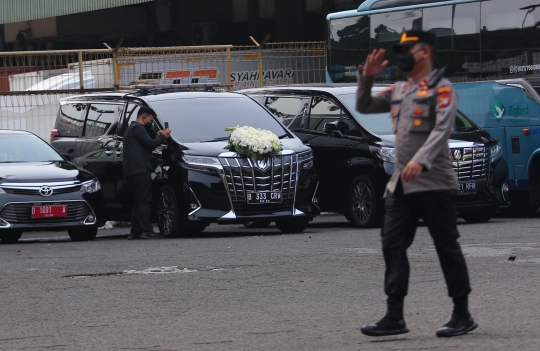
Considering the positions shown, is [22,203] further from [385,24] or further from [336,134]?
[385,24]

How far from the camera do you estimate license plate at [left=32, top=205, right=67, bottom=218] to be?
13.9 m

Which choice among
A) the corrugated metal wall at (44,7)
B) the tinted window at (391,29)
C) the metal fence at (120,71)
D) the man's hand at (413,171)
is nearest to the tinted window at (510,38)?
the tinted window at (391,29)

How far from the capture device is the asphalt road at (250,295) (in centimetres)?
664

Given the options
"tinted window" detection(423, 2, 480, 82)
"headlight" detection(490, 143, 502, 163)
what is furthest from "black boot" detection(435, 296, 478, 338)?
"tinted window" detection(423, 2, 480, 82)

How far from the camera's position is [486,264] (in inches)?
393

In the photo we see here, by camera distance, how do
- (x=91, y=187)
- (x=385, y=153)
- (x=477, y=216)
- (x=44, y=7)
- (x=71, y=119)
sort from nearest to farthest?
(x=91, y=187) → (x=385, y=153) → (x=477, y=216) → (x=71, y=119) → (x=44, y=7)

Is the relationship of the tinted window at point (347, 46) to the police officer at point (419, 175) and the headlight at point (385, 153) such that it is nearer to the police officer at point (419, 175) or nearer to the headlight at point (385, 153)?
the headlight at point (385, 153)

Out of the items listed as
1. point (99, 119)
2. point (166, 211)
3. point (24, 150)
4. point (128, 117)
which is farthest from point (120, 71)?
point (166, 211)

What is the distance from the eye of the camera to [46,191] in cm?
1407

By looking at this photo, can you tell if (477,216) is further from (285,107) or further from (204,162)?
(204,162)

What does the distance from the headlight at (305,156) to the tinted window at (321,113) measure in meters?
1.40

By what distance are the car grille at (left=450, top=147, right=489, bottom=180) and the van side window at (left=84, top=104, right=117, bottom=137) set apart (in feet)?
15.6

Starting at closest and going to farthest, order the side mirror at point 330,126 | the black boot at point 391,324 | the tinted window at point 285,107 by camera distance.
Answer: the black boot at point 391,324, the side mirror at point 330,126, the tinted window at point 285,107

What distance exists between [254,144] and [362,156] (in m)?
2.08
